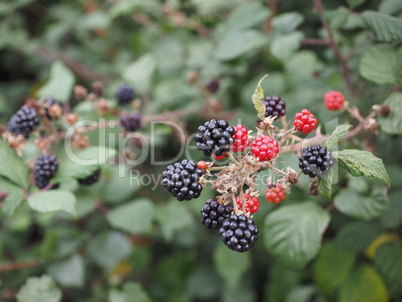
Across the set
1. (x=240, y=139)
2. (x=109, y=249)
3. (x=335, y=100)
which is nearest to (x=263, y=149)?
(x=240, y=139)

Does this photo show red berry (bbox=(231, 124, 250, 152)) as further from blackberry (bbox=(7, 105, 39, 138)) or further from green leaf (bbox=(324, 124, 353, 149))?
blackberry (bbox=(7, 105, 39, 138))

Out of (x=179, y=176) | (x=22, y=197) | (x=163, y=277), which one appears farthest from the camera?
(x=163, y=277)

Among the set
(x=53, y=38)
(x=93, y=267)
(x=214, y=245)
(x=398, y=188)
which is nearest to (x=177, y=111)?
(x=214, y=245)

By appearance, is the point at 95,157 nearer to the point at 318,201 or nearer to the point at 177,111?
the point at 177,111

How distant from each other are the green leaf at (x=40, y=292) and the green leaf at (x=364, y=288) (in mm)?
2063

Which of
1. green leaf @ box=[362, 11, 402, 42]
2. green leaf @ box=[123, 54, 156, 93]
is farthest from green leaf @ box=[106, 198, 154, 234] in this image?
green leaf @ box=[362, 11, 402, 42]

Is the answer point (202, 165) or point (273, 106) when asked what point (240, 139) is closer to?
point (202, 165)

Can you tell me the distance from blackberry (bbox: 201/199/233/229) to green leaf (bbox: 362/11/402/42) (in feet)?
4.64

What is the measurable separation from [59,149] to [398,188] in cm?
252

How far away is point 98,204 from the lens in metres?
2.79

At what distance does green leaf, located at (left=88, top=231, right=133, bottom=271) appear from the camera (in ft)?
8.51

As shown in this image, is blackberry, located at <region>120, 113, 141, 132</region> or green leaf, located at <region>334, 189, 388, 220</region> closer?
green leaf, located at <region>334, 189, 388, 220</region>

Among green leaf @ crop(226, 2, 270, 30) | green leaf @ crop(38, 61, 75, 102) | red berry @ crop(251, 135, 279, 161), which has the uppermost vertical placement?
green leaf @ crop(226, 2, 270, 30)

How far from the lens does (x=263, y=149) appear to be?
131 cm
